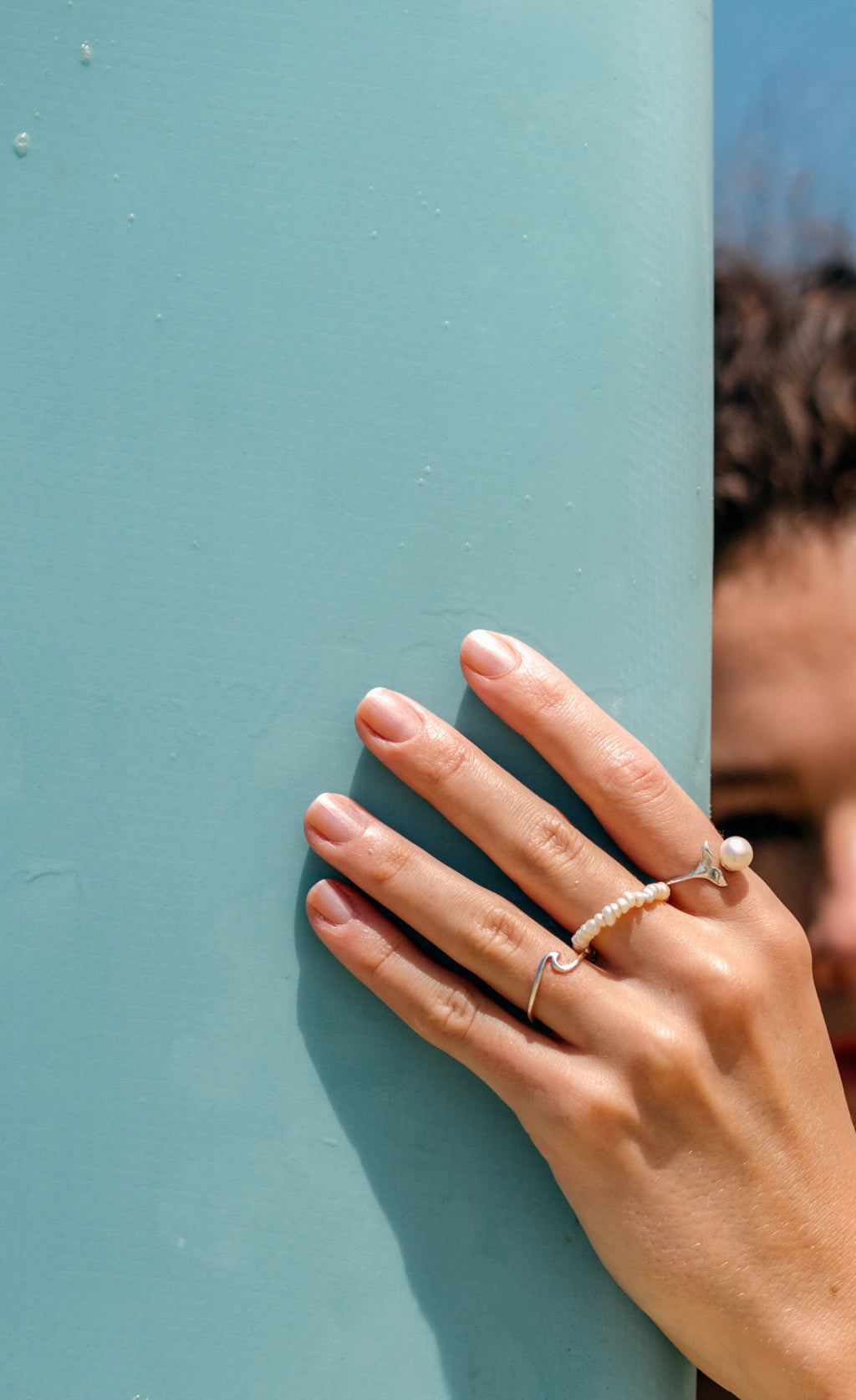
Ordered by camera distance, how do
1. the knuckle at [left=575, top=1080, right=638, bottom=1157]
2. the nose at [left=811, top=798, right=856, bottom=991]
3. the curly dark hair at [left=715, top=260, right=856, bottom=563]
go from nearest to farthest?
the knuckle at [left=575, top=1080, right=638, bottom=1157]
the nose at [left=811, top=798, right=856, bottom=991]
the curly dark hair at [left=715, top=260, right=856, bottom=563]

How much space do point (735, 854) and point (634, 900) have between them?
8 centimetres

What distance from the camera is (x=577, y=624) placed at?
0.64m

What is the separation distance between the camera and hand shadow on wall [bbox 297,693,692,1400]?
601 millimetres

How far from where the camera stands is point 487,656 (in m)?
0.61

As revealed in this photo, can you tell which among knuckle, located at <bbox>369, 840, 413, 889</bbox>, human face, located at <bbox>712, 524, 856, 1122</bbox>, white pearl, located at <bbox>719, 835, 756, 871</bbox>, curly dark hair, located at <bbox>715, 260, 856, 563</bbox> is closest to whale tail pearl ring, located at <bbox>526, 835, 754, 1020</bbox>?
white pearl, located at <bbox>719, 835, 756, 871</bbox>

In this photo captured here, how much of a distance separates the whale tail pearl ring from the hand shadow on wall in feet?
0.18

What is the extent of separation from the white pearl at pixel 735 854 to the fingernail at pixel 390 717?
22 cm

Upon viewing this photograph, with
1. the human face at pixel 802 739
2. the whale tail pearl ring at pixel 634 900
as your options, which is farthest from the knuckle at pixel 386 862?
the human face at pixel 802 739

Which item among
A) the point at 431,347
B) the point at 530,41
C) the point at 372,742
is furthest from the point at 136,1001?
the point at 530,41

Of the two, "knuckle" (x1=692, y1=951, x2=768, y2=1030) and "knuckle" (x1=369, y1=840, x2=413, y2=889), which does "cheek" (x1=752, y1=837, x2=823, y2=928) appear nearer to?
"knuckle" (x1=692, y1=951, x2=768, y2=1030)

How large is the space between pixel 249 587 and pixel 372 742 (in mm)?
141

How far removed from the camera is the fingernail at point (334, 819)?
0.60 m

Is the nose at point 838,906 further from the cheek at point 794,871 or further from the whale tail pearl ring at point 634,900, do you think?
the whale tail pearl ring at point 634,900

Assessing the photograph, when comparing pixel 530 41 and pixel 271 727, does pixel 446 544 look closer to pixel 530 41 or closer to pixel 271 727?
pixel 271 727
